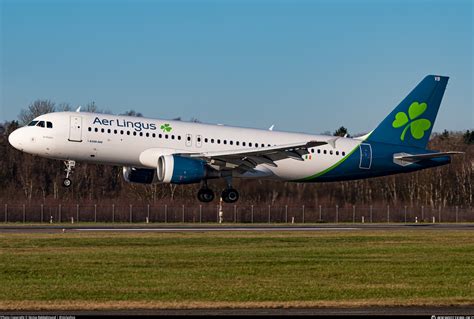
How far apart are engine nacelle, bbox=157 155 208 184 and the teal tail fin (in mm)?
10805

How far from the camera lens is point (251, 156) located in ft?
157

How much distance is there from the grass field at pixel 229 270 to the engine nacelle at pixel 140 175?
8489 mm

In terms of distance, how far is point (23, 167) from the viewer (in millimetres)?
73625

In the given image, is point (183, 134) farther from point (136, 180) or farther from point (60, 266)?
point (60, 266)

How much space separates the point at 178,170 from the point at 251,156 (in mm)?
3813

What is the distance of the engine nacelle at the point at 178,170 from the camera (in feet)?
151

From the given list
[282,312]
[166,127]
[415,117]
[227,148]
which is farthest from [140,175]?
[282,312]

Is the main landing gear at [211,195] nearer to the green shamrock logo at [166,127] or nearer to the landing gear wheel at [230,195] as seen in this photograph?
the landing gear wheel at [230,195]

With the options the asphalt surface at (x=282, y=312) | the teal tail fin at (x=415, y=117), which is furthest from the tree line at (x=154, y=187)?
the asphalt surface at (x=282, y=312)

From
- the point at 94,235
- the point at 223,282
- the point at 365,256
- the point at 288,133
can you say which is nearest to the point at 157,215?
the point at 288,133

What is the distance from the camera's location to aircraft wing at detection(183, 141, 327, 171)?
47.0 m

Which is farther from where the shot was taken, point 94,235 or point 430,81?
point 430,81

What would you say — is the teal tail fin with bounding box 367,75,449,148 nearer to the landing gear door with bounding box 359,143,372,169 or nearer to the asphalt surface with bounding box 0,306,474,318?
Answer: the landing gear door with bounding box 359,143,372,169

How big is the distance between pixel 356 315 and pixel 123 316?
4138 mm
